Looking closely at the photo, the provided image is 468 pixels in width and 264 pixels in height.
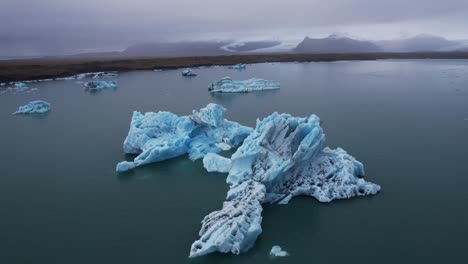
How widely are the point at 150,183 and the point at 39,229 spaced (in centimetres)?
293

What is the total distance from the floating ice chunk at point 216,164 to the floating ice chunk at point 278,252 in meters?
3.74

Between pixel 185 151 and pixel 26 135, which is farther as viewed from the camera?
pixel 26 135

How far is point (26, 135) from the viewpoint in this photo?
595 inches

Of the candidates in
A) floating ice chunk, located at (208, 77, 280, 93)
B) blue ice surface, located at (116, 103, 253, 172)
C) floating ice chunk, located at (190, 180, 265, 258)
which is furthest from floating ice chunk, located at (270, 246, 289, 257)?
floating ice chunk, located at (208, 77, 280, 93)

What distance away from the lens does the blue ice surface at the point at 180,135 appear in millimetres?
11266

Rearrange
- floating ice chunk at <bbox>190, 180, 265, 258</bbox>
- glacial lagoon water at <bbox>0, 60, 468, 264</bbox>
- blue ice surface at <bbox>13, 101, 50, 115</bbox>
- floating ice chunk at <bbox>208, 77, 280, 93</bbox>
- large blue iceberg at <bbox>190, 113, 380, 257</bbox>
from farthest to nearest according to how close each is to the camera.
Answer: floating ice chunk at <bbox>208, 77, 280, 93</bbox> → blue ice surface at <bbox>13, 101, 50, 115</bbox> → large blue iceberg at <bbox>190, 113, 380, 257</bbox> → glacial lagoon water at <bbox>0, 60, 468, 264</bbox> → floating ice chunk at <bbox>190, 180, 265, 258</bbox>

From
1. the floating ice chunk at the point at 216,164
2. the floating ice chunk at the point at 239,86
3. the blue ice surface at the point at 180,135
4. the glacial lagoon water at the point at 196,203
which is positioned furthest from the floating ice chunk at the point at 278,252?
the floating ice chunk at the point at 239,86

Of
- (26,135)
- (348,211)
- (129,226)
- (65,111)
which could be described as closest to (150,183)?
(129,226)

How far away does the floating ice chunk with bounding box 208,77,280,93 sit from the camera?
26539 millimetres

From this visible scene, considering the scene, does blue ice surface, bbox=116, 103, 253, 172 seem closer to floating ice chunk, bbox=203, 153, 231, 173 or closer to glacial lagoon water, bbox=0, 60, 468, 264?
glacial lagoon water, bbox=0, 60, 468, 264

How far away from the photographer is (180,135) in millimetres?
11922

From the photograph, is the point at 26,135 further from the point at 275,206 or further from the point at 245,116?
the point at 275,206

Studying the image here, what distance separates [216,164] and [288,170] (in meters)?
2.43

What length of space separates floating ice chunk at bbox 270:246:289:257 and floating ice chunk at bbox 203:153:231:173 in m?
3.74
